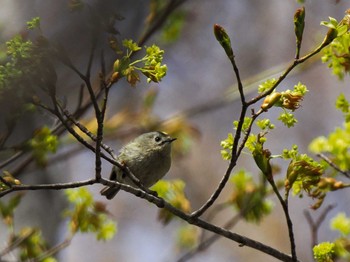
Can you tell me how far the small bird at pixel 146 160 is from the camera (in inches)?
158

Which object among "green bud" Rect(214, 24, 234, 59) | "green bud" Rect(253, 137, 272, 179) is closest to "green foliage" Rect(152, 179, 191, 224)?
"green bud" Rect(253, 137, 272, 179)

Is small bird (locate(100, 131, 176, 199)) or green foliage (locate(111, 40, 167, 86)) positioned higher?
small bird (locate(100, 131, 176, 199))

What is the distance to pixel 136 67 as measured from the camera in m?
2.12

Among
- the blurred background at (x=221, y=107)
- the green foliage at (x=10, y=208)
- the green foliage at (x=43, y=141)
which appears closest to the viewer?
the green foliage at (x=43, y=141)

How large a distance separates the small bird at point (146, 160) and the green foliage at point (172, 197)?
36 cm

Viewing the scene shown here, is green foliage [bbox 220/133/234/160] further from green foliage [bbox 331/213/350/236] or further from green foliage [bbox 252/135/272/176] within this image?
green foliage [bbox 331/213/350/236]

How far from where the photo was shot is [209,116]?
27.2ft

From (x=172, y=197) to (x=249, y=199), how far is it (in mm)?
415

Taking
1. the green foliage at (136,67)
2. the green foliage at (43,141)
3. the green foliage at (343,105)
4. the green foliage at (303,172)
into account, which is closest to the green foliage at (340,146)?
the green foliage at (343,105)

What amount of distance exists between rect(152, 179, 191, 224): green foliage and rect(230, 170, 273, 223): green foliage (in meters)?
0.30

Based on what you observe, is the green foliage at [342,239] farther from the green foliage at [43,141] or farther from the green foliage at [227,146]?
the green foliage at [43,141]

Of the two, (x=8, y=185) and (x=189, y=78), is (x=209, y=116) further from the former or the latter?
(x=8, y=185)

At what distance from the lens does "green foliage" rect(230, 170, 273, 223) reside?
349 centimetres

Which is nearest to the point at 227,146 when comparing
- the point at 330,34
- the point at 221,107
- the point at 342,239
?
the point at 330,34
